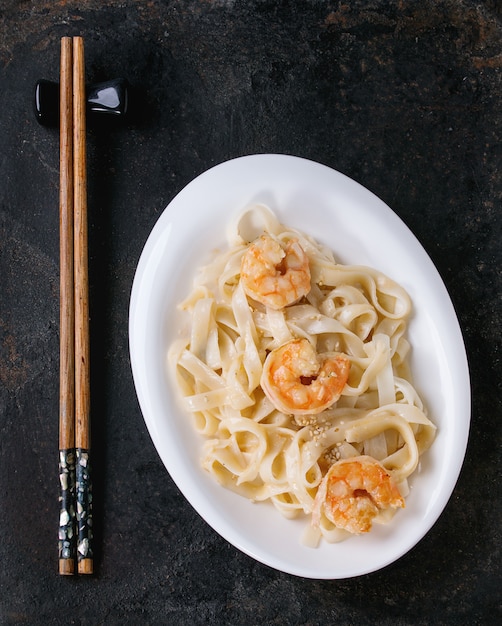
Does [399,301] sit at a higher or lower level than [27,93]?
lower

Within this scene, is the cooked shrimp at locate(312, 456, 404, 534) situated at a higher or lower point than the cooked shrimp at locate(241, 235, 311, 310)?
lower

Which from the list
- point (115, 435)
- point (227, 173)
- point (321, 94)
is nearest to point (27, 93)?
point (227, 173)

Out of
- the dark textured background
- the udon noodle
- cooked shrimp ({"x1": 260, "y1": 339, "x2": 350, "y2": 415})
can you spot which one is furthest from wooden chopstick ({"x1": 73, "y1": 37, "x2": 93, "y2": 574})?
cooked shrimp ({"x1": 260, "y1": 339, "x2": 350, "y2": 415})

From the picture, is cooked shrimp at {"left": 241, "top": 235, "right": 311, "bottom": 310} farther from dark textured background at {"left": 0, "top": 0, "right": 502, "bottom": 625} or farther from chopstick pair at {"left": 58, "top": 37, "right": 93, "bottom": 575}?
Answer: chopstick pair at {"left": 58, "top": 37, "right": 93, "bottom": 575}

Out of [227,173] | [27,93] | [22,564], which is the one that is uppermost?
[27,93]

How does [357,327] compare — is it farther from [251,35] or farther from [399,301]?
[251,35]

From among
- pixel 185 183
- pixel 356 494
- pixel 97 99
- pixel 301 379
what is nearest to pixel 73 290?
pixel 185 183

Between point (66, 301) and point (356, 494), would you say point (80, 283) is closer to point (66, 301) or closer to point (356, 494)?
point (66, 301)
